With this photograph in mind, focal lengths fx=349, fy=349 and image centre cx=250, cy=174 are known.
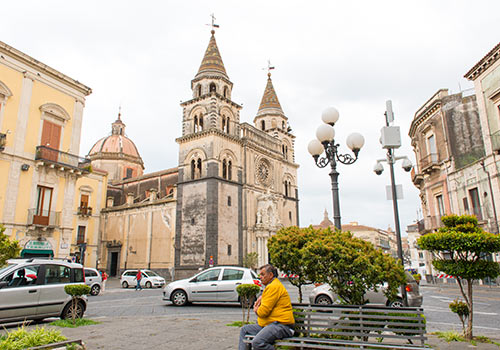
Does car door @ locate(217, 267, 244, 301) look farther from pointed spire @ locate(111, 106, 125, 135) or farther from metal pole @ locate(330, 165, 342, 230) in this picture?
pointed spire @ locate(111, 106, 125, 135)

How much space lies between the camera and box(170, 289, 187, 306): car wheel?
510 inches

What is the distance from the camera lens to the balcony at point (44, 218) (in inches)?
635

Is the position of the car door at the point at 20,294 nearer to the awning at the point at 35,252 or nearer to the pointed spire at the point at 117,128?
the awning at the point at 35,252

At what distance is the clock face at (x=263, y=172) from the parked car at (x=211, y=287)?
23.0 metres

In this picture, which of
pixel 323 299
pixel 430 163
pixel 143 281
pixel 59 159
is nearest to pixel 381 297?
pixel 323 299

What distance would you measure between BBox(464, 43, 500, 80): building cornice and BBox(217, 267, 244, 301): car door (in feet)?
57.0

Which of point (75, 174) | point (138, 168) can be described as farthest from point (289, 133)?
point (75, 174)

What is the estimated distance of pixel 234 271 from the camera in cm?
1300

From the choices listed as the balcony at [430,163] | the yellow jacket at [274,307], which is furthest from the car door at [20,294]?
the balcony at [430,163]

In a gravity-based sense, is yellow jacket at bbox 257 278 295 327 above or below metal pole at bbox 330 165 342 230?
below

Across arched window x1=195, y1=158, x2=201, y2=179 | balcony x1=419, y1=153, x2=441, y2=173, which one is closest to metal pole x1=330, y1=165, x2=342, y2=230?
balcony x1=419, y1=153, x2=441, y2=173

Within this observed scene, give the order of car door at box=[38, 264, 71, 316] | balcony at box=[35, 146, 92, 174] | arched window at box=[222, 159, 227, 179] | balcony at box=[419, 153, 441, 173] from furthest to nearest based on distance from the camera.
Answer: arched window at box=[222, 159, 227, 179], balcony at box=[419, 153, 441, 173], balcony at box=[35, 146, 92, 174], car door at box=[38, 264, 71, 316]

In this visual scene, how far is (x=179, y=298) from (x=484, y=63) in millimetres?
19933

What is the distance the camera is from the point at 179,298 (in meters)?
13.0
